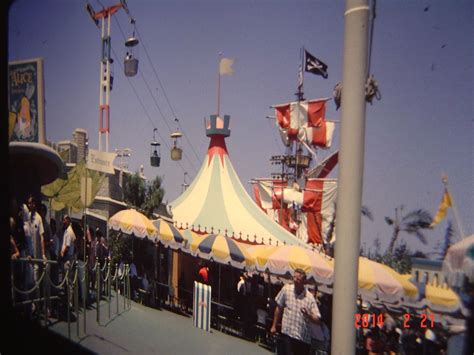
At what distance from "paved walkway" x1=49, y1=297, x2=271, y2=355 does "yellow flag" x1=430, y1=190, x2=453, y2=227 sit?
171 cm

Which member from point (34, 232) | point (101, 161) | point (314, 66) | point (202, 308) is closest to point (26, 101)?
point (101, 161)

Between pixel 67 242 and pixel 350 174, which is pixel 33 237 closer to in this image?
pixel 67 242

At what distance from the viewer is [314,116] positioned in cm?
279

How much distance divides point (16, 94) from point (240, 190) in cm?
278

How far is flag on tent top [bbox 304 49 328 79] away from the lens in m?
2.43

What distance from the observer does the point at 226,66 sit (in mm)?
2881

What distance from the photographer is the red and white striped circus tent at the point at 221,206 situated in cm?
314

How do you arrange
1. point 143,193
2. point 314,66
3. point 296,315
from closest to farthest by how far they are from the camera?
point 314,66 < point 296,315 < point 143,193

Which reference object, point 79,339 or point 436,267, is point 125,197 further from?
point 436,267

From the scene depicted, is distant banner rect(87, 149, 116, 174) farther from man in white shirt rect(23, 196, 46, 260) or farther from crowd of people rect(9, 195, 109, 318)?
man in white shirt rect(23, 196, 46, 260)

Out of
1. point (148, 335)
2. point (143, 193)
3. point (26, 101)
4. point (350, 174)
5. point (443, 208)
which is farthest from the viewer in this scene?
point (26, 101)

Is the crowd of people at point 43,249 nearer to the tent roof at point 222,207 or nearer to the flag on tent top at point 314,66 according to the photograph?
the tent roof at point 222,207

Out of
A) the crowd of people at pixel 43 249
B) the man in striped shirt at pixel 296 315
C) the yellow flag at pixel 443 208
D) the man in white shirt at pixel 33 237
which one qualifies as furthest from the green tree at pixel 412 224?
the man in white shirt at pixel 33 237

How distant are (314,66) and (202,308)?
2.32m
